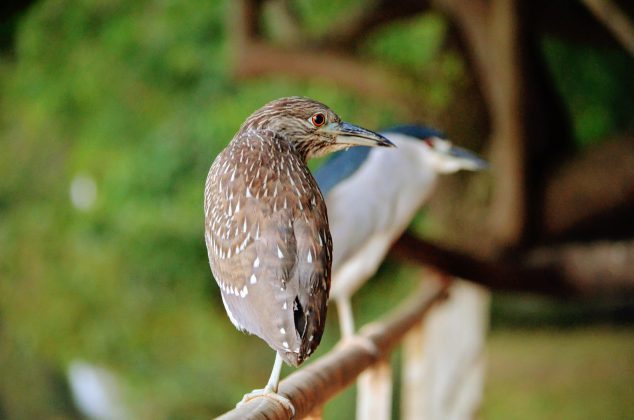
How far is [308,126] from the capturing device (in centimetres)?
57

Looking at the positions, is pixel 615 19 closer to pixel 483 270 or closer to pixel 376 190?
pixel 483 270

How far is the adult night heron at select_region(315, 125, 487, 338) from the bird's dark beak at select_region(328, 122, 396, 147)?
17.3 inches

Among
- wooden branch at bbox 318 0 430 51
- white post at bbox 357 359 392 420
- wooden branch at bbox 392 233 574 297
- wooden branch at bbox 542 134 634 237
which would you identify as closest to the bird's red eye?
white post at bbox 357 359 392 420

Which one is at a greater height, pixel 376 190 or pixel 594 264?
pixel 376 190

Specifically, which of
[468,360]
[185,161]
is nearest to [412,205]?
[468,360]

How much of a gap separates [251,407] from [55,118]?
399cm

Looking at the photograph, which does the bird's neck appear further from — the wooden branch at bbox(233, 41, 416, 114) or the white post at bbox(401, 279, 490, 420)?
the wooden branch at bbox(233, 41, 416, 114)

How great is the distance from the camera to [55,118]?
172 inches

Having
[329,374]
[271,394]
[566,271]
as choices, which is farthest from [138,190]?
[271,394]

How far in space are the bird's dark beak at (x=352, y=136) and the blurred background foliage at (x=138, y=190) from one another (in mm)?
2640

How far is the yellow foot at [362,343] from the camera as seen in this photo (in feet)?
3.57

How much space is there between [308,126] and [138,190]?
3560 mm

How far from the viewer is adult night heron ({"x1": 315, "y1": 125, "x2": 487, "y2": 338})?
104 cm

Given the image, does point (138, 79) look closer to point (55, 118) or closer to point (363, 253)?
point (55, 118)
